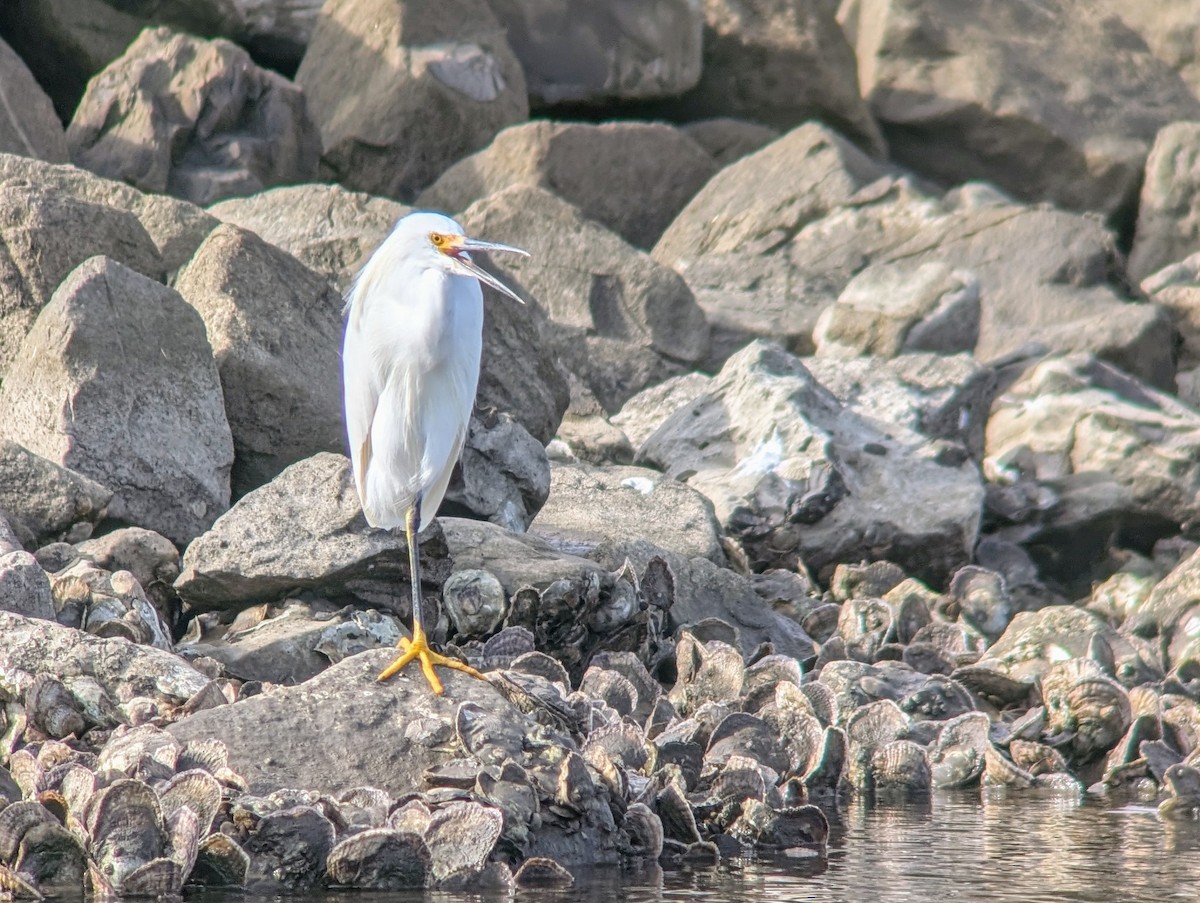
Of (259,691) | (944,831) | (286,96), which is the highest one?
(286,96)

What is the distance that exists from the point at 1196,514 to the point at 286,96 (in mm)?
9704

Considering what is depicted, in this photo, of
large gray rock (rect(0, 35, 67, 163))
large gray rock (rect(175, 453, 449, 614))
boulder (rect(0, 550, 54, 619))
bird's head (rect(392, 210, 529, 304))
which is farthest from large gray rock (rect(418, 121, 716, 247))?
boulder (rect(0, 550, 54, 619))

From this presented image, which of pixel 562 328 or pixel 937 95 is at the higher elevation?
pixel 937 95

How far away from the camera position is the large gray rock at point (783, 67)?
19781mm

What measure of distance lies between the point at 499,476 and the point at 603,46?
38.6 ft

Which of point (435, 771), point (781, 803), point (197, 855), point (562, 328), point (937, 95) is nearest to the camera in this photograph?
point (197, 855)

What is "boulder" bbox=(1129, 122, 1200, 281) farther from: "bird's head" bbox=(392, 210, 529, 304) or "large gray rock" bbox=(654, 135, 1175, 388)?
"bird's head" bbox=(392, 210, 529, 304)

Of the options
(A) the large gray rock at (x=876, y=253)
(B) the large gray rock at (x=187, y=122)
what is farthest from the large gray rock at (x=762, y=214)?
(B) the large gray rock at (x=187, y=122)

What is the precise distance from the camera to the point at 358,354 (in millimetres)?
6570

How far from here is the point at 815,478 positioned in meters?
10.4

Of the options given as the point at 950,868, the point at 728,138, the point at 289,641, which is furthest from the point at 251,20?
the point at 950,868

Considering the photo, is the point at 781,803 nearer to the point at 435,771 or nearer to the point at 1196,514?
the point at 435,771

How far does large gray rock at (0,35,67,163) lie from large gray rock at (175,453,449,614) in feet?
25.3

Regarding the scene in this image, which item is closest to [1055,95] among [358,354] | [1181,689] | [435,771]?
[1181,689]
